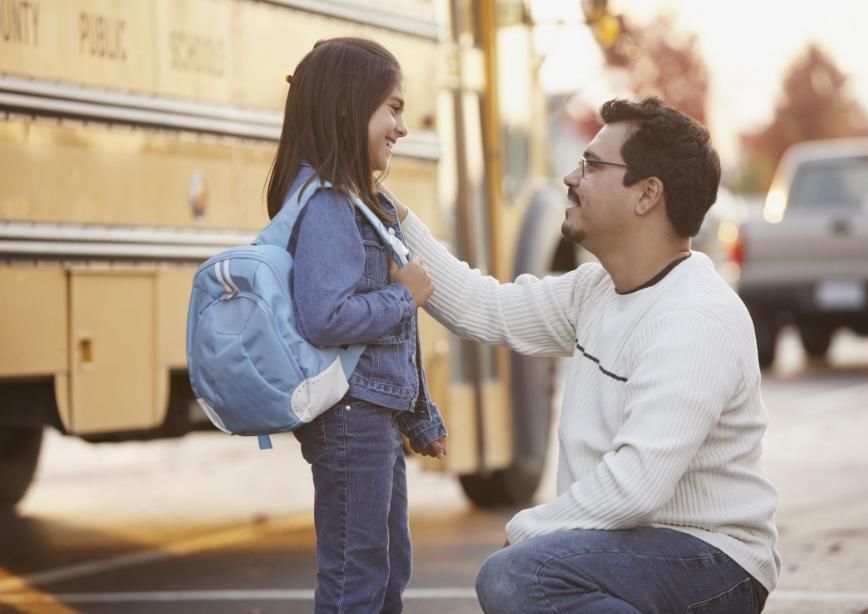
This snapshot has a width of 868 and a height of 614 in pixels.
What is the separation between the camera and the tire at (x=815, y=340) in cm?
1822

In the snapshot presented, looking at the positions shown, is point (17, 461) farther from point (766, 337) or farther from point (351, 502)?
point (766, 337)

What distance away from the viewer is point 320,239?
12.7 ft

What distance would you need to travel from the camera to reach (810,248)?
15.8 metres

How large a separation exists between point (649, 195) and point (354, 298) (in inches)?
28.1

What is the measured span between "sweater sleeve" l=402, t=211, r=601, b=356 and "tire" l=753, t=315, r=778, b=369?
12042 millimetres

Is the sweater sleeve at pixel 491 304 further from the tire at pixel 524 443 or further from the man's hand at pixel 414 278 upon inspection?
the tire at pixel 524 443

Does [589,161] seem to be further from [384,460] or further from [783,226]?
[783,226]

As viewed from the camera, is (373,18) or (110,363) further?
(373,18)

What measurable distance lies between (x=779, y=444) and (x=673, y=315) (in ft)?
24.1

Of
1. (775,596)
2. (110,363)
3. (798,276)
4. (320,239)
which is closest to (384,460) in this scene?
(320,239)

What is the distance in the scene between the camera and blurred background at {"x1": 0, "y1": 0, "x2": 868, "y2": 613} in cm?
524

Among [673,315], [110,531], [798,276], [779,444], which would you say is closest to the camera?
[673,315]

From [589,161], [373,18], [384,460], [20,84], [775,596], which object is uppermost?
[373,18]

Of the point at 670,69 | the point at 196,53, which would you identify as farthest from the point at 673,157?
the point at 670,69
